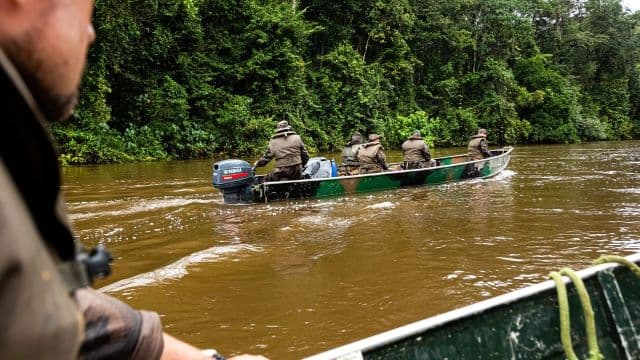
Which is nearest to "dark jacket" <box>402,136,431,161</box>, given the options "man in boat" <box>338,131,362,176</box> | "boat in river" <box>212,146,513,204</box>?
"boat in river" <box>212,146,513,204</box>

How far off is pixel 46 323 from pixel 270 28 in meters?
23.4

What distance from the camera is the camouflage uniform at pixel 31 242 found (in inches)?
20.6

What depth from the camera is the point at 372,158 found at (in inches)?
449

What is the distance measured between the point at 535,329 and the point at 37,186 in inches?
87.8

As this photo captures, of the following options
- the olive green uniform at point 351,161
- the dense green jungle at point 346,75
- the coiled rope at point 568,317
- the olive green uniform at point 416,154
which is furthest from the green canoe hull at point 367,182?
the dense green jungle at point 346,75

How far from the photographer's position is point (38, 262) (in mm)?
571

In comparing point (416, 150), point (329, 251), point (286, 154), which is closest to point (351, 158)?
point (416, 150)

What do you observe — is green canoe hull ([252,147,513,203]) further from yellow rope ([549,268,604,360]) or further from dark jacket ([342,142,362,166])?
yellow rope ([549,268,604,360])

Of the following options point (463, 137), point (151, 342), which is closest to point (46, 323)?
point (151, 342)

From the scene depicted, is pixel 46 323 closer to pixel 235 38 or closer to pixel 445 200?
pixel 445 200

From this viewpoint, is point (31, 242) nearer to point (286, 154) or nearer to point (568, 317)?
point (568, 317)

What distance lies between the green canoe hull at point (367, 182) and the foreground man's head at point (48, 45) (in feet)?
27.7

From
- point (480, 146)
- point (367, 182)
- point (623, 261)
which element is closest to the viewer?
point (623, 261)

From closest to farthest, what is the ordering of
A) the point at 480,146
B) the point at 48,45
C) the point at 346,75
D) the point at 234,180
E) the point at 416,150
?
1. the point at 48,45
2. the point at 234,180
3. the point at 416,150
4. the point at 480,146
5. the point at 346,75
